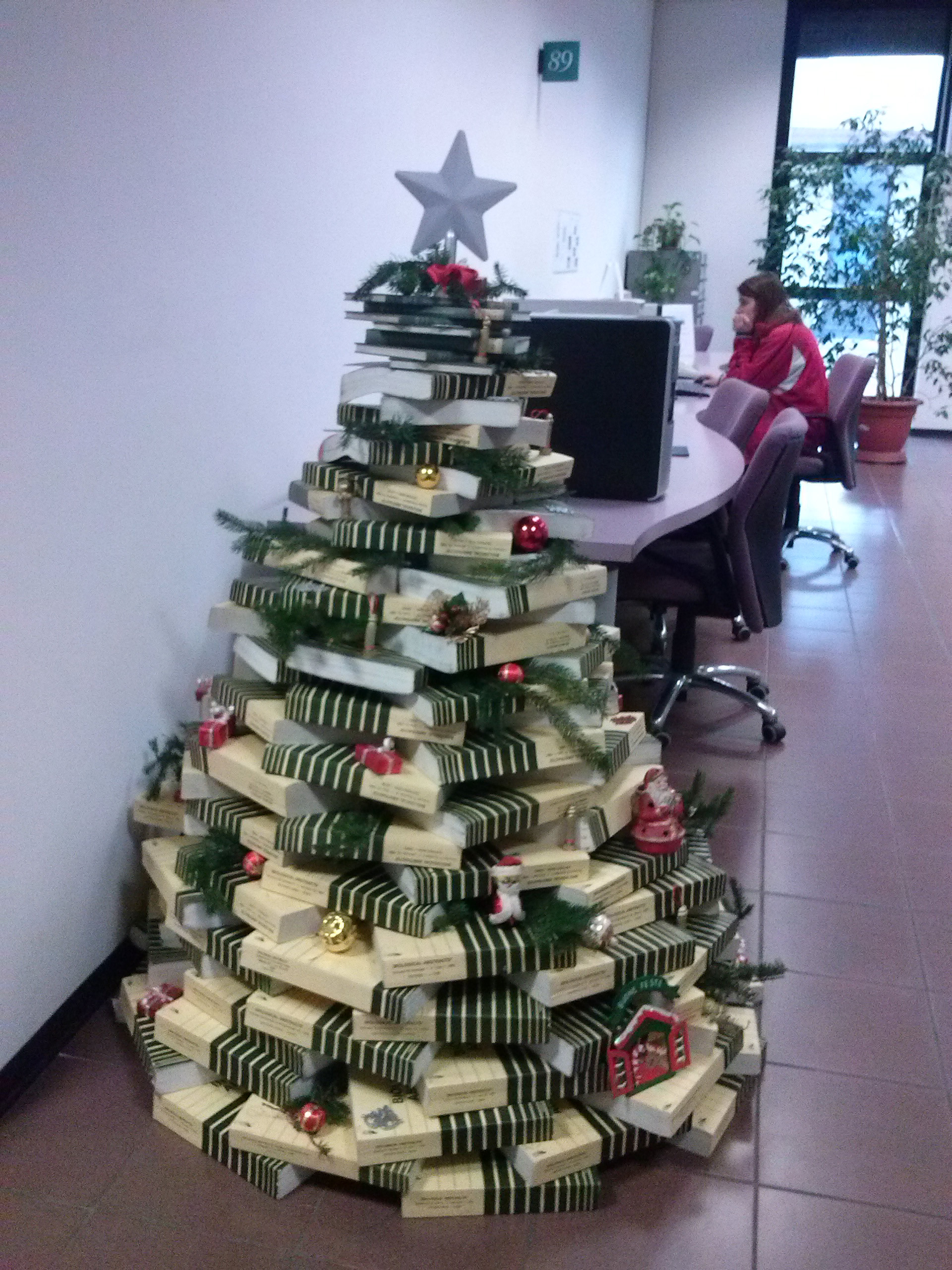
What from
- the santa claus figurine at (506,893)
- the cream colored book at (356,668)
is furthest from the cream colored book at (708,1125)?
the cream colored book at (356,668)

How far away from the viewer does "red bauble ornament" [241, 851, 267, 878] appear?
1.65m

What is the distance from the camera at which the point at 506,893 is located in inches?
60.4

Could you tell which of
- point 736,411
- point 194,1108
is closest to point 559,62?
point 736,411

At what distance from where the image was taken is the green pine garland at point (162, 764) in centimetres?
192

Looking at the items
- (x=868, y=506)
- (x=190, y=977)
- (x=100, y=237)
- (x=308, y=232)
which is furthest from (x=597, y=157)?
(x=190, y=977)

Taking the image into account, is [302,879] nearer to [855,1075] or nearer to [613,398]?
[855,1075]

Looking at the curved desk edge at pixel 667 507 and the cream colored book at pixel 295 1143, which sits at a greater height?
the curved desk edge at pixel 667 507

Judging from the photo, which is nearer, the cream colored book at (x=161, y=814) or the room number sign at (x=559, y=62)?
the cream colored book at (x=161, y=814)

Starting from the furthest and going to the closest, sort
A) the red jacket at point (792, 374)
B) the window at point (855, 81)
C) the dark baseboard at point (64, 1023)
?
1. the window at point (855, 81)
2. the red jacket at point (792, 374)
3. the dark baseboard at point (64, 1023)

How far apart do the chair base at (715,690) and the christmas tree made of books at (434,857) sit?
4.31 ft

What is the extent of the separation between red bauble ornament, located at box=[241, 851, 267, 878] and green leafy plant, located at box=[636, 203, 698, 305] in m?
4.92

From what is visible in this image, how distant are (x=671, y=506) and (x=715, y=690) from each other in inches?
37.5

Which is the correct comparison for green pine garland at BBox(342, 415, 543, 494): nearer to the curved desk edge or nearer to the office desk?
the curved desk edge

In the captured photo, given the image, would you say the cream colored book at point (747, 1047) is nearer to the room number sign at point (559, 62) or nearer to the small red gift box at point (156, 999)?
the small red gift box at point (156, 999)
